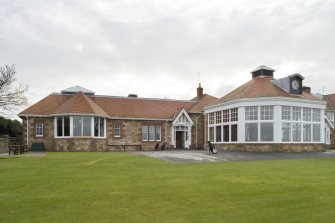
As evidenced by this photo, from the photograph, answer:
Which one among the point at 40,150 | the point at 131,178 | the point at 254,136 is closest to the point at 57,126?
the point at 40,150

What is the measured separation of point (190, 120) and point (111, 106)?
27.7 ft

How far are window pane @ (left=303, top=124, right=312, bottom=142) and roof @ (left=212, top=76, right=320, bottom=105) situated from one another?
2379 mm

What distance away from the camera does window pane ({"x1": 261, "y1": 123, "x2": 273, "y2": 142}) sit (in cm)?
2861

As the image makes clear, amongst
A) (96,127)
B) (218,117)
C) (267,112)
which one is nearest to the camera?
(267,112)

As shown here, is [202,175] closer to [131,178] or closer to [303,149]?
[131,178]

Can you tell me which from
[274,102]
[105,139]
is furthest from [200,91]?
[274,102]

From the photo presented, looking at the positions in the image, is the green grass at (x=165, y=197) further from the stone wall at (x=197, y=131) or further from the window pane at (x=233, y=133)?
the stone wall at (x=197, y=131)

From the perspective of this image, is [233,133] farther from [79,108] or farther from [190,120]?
[79,108]

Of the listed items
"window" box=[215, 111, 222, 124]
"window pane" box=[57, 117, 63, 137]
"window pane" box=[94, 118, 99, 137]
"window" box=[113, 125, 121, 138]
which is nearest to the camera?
"window pane" box=[57, 117, 63, 137]

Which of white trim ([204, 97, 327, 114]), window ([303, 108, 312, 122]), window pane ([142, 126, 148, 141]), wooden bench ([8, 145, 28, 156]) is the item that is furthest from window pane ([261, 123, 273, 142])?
wooden bench ([8, 145, 28, 156])

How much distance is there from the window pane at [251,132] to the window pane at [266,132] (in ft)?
1.78

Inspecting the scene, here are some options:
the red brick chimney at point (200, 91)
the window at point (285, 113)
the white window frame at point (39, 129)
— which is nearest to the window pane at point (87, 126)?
the white window frame at point (39, 129)

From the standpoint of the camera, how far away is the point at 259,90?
100ft

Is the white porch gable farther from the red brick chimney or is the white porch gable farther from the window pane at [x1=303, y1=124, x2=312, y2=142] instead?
the window pane at [x1=303, y1=124, x2=312, y2=142]
